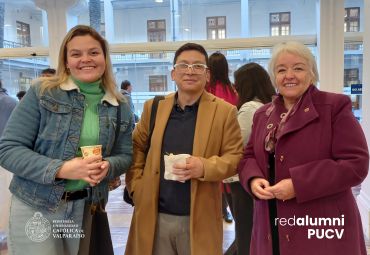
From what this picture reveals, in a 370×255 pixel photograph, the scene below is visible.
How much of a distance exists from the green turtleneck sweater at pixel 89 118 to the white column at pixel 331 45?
4.79m

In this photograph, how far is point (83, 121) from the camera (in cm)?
158

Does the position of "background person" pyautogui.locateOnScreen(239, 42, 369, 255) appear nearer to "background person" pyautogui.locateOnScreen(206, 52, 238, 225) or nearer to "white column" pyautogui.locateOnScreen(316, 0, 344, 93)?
"background person" pyautogui.locateOnScreen(206, 52, 238, 225)

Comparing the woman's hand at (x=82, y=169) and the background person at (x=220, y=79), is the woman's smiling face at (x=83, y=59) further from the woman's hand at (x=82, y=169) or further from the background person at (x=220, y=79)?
the background person at (x=220, y=79)

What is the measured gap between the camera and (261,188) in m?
1.51

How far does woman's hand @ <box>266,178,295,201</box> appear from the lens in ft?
4.74

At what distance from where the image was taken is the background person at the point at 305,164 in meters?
1.42

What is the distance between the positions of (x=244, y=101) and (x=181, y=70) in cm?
72

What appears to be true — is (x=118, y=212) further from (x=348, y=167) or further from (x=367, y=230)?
(x=348, y=167)


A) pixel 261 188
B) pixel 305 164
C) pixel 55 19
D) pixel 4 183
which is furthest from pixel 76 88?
pixel 55 19

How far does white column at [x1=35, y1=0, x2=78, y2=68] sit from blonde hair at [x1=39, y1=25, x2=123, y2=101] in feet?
16.4

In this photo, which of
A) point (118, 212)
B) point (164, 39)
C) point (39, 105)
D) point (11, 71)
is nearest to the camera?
point (39, 105)

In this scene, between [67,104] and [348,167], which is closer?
[348,167]

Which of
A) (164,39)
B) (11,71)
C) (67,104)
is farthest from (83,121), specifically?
(11,71)

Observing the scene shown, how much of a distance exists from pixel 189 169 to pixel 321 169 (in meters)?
0.55
